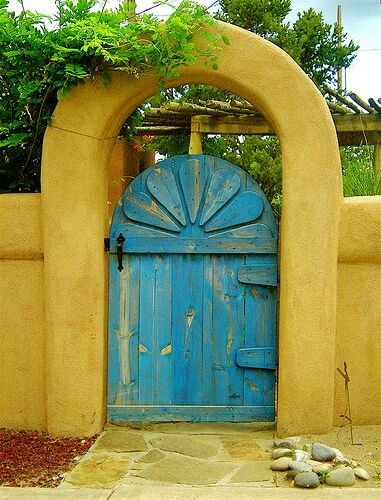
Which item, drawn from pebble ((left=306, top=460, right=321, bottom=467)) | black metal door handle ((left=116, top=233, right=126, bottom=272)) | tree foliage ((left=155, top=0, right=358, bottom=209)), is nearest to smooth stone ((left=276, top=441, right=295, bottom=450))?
pebble ((left=306, top=460, right=321, bottom=467))

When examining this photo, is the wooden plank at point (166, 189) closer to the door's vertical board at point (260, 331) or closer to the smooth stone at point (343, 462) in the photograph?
the door's vertical board at point (260, 331)

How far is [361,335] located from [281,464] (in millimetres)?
1256

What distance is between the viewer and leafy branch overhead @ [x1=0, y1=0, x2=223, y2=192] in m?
5.00

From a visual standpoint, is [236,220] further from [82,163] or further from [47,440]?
[47,440]

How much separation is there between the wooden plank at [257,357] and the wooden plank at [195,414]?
0.31 m

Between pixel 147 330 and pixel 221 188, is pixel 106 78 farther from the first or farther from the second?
pixel 147 330

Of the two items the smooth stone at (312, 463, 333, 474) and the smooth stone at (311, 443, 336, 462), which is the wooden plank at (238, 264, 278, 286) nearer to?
the smooth stone at (311, 443, 336, 462)

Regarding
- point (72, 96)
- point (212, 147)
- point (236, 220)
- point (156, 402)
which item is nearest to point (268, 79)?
point (236, 220)

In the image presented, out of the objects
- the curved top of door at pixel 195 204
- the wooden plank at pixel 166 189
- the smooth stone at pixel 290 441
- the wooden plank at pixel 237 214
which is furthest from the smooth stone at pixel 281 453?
the wooden plank at pixel 166 189

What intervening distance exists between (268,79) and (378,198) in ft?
3.78

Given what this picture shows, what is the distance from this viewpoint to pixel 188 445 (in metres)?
5.10

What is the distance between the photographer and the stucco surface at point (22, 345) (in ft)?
18.0

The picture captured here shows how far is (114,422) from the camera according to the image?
5559 millimetres

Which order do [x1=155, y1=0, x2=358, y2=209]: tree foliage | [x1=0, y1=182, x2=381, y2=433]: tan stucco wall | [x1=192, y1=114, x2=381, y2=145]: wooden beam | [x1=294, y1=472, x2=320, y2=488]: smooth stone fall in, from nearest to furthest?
[x1=294, y1=472, x2=320, y2=488]: smooth stone < [x1=0, y1=182, x2=381, y2=433]: tan stucco wall < [x1=192, y1=114, x2=381, y2=145]: wooden beam < [x1=155, y1=0, x2=358, y2=209]: tree foliage
